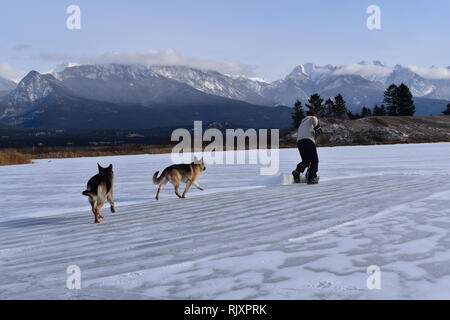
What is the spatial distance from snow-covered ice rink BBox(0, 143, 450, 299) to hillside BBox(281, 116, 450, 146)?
57.9 meters

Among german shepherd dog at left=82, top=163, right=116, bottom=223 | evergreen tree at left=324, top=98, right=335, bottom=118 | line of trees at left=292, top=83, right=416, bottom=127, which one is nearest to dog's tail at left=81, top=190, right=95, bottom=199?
german shepherd dog at left=82, top=163, right=116, bottom=223

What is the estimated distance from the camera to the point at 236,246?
5.90 m

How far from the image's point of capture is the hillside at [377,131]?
230 ft

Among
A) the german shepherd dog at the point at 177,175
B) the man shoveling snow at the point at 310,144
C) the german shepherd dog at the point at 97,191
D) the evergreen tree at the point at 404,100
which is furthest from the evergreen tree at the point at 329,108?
the german shepherd dog at the point at 97,191

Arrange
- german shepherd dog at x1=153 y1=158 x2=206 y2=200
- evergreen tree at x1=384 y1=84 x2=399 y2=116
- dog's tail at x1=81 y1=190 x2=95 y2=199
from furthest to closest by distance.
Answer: evergreen tree at x1=384 y1=84 x2=399 y2=116, german shepherd dog at x1=153 y1=158 x2=206 y2=200, dog's tail at x1=81 y1=190 x2=95 y2=199

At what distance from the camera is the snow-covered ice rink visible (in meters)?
4.29

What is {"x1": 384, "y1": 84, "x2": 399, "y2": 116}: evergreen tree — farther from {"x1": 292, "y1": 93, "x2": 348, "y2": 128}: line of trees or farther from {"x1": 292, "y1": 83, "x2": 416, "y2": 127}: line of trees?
{"x1": 292, "y1": 93, "x2": 348, "y2": 128}: line of trees

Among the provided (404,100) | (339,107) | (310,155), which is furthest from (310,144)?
(339,107)

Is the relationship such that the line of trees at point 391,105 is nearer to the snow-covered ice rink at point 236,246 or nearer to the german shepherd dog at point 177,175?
the german shepherd dog at point 177,175

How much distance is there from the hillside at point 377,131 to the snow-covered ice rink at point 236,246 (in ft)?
190

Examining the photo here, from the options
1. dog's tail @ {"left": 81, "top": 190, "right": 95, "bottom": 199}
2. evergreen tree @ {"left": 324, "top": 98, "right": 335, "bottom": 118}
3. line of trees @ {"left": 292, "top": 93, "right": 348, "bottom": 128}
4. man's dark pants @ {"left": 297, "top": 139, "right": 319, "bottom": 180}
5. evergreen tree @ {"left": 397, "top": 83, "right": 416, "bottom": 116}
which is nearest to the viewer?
dog's tail @ {"left": 81, "top": 190, "right": 95, "bottom": 199}

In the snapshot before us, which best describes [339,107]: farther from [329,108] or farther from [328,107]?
[328,107]

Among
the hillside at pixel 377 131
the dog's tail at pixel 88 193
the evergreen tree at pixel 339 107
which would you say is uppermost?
the evergreen tree at pixel 339 107
